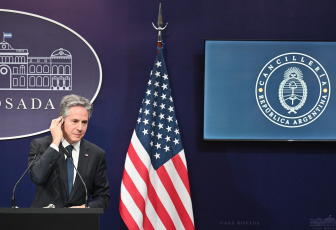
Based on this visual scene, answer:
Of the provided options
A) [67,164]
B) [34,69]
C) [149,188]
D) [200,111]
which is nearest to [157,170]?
[149,188]

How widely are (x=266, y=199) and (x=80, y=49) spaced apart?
2055 millimetres

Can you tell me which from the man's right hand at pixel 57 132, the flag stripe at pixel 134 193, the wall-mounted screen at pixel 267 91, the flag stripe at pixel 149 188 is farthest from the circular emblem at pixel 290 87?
the man's right hand at pixel 57 132

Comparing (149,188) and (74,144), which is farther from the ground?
(74,144)

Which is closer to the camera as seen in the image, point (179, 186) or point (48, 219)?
point (48, 219)

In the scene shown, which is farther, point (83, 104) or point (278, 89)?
point (278, 89)

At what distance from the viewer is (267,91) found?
13.0 feet

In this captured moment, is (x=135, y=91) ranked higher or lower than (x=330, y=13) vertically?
lower

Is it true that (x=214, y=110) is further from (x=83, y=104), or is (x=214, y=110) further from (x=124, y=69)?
(x=83, y=104)

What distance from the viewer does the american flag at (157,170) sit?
378cm

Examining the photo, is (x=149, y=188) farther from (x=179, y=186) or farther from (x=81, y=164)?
(x=81, y=164)

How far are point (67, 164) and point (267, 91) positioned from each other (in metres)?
1.87

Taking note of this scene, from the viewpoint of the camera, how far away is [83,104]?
3.02 m

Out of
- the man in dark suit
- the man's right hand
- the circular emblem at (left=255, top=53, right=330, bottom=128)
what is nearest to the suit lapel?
the man in dark suit

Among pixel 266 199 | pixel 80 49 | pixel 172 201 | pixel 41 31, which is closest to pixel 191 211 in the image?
pixel 172 201
